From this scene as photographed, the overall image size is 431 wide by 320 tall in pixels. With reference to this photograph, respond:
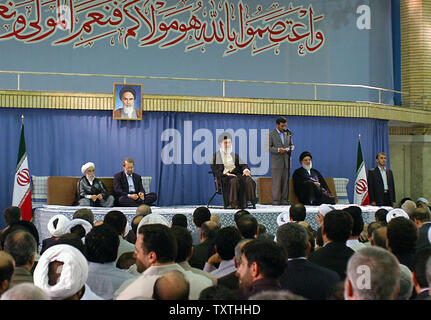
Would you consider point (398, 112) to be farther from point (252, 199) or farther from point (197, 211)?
point (197, 211)

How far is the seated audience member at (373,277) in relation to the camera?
1.77 meters

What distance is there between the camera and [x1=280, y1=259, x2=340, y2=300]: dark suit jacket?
2.51 metres

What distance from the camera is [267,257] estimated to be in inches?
89.7

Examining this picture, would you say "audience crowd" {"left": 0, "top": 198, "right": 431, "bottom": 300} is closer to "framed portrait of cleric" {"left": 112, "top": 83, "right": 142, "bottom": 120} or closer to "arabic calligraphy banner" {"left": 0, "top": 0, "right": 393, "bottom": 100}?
"framed portrait of cleric" {"left": 112, "top": 83, "right": 142, "bottom": 120}

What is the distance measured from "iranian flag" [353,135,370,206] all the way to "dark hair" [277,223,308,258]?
21.8 feet

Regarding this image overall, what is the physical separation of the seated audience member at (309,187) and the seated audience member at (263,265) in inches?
239

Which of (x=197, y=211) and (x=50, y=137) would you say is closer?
(x=197, y=211)

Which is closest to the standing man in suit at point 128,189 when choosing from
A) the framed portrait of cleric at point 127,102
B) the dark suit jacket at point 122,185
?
the dark suit jacket at point 122,185

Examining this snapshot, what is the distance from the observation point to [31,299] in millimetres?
1527

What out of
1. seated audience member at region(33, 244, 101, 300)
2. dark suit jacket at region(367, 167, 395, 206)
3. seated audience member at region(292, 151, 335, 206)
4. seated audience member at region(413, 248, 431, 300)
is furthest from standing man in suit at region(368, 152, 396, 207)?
seated audience member at region(33, 244, 101, 300)

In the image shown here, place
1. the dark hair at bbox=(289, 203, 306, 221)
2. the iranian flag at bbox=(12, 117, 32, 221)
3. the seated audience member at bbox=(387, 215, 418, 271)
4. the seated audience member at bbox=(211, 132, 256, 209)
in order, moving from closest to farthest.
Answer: the seated audience member at bbox=(387, 215, 418, 271)
the dark hair at bbox=(289, 203, 306, 221)
the seated audience member at bbox=(211, 132, 256, 209)
the iranian flag at bbox=(12, 117, 32, 221)
